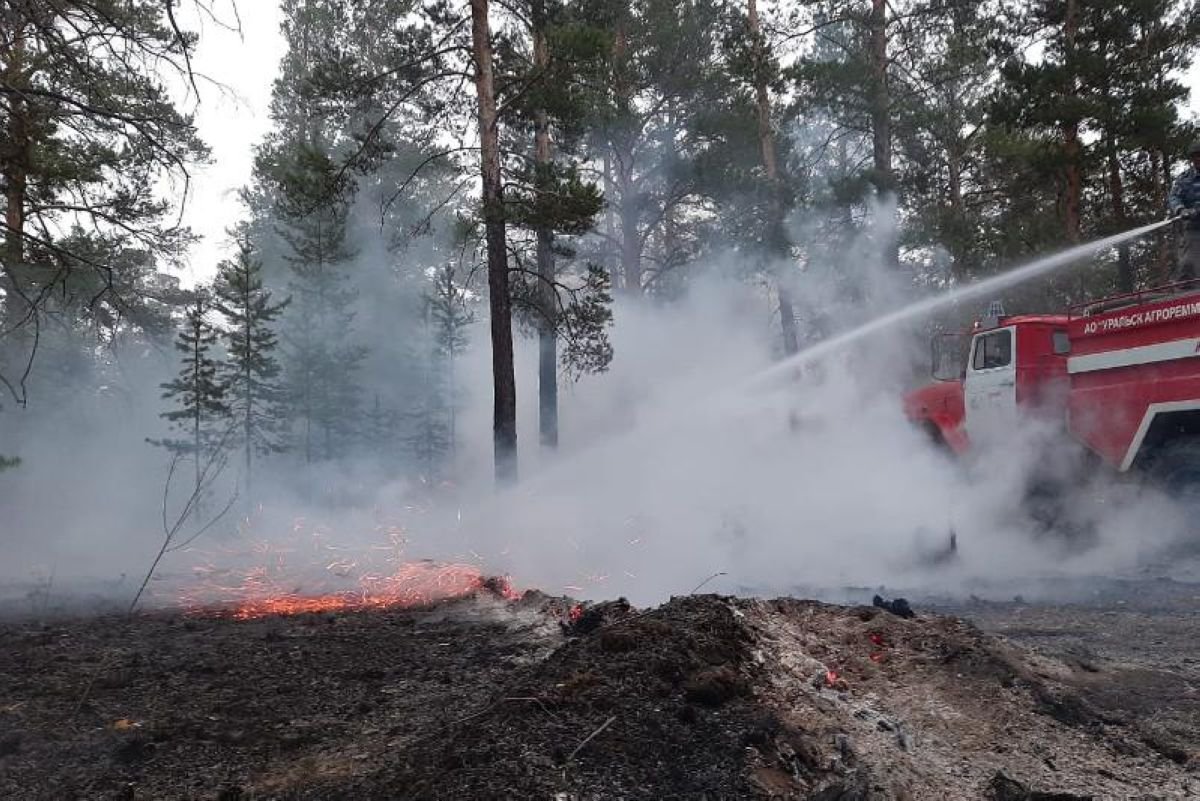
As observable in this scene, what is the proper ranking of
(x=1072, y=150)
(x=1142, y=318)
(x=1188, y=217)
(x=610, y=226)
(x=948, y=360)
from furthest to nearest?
(x=610, y=226) → (x=1072, y=150) → (x=948, y=360) → (x=1188, y=217) → (x=1142, y=318)

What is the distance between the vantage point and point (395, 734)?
477cm

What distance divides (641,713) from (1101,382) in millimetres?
8463

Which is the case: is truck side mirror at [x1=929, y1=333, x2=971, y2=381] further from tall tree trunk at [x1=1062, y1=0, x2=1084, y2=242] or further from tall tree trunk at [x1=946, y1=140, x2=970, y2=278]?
tall tree trunk at [x1=1062, y1=0, x2=1084, y2=242]

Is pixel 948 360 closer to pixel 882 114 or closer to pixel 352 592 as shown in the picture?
pixel 352 592

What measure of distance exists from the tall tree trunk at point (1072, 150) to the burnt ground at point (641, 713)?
12630 millimetres

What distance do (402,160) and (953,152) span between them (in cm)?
1810

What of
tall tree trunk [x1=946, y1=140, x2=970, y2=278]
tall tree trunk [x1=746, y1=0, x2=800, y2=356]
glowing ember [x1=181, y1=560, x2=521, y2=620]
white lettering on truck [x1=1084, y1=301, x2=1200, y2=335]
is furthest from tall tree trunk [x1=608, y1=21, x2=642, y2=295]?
glowing ember [x1=181, y1=560, x2=521, y2=620]

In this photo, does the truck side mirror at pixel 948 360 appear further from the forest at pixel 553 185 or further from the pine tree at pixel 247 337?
the pine tree at pixel 247 337

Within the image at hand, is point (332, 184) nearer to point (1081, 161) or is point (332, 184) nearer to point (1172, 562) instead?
point (1172, 562)

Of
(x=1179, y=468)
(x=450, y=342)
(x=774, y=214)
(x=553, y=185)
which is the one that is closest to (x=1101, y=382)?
(x=1179, y=468)

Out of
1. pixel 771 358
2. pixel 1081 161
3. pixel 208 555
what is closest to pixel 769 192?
pixel 771 358

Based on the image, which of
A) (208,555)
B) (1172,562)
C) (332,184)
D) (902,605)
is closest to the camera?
(902,605)

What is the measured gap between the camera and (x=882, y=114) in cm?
A: 1989

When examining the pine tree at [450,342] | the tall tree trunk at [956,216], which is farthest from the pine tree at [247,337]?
the tall tree trunk at [956,216]
